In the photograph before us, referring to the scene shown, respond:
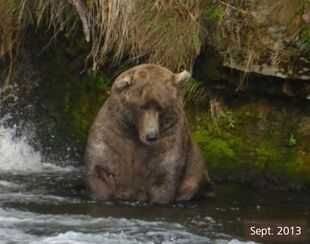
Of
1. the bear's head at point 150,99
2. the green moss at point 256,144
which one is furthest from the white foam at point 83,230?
the green moss at point 256,144

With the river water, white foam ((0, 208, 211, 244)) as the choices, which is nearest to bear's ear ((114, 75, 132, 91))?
the river water

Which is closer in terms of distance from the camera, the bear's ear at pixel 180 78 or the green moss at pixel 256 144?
the bear's ear at pixel 180 78

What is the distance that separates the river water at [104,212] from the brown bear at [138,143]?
0.57ft

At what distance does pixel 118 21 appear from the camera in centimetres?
916

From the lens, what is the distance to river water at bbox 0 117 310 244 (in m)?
6.82

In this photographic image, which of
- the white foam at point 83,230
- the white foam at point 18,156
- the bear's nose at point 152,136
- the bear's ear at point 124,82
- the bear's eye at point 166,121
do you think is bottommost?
the white foam at point 83,230

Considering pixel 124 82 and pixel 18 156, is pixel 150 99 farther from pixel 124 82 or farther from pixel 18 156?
pixel 18 156

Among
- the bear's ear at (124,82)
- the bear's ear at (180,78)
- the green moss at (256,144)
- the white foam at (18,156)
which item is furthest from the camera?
the white foam at (18,156)

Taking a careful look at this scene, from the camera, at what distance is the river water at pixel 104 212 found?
6816mm

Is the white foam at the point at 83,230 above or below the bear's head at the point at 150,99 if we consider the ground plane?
below

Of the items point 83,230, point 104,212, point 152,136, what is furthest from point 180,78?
point 83,230

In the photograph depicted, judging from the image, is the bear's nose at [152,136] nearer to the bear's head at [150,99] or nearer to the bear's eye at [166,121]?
the bear's head at [150,99]

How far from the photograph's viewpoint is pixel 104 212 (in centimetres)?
758

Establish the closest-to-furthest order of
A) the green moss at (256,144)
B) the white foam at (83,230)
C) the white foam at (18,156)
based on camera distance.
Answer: the white foam at (83,230) → the green moss at (256,144) → the white foam at (18,156)
